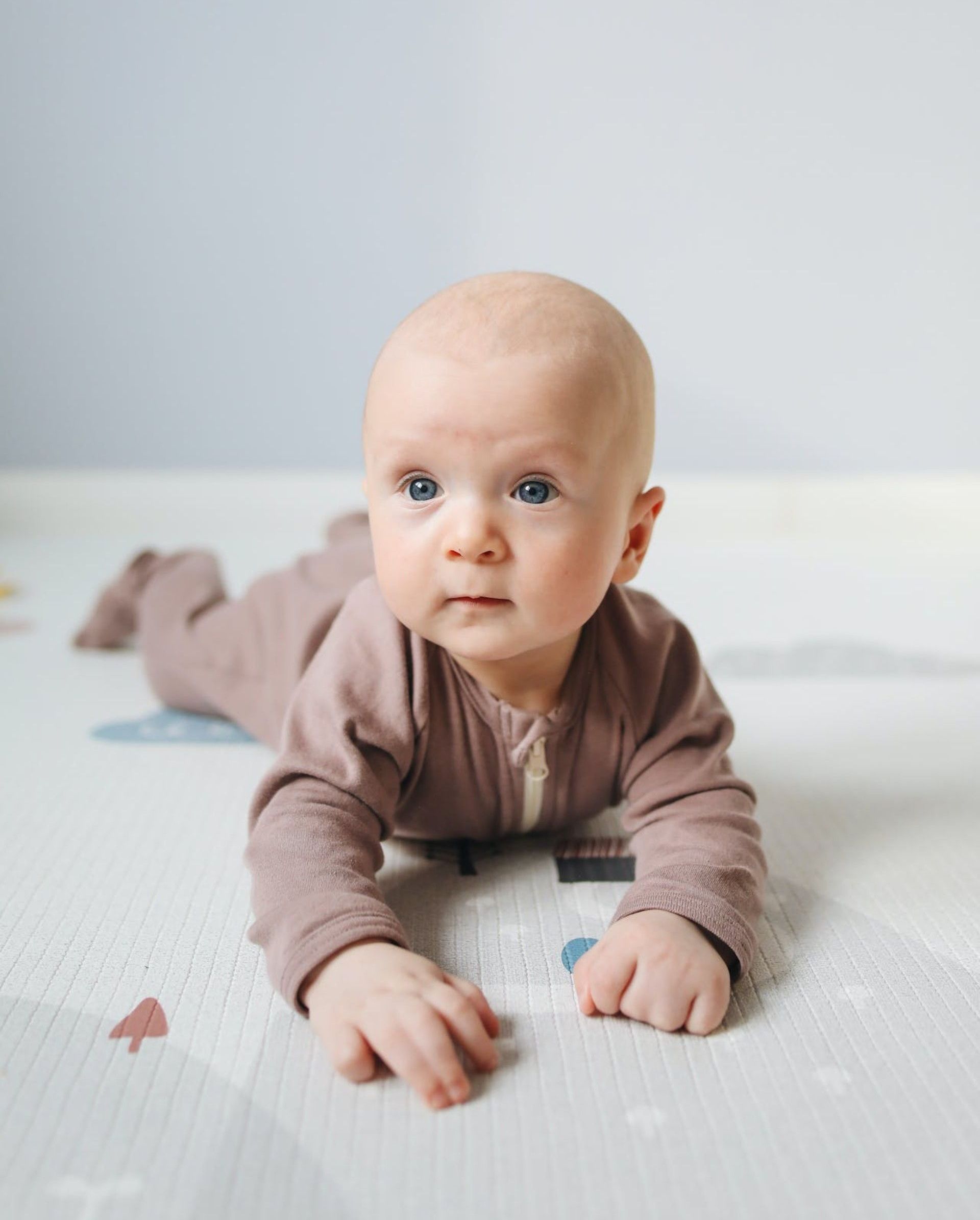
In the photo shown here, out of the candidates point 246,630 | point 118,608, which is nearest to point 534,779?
point 246,630

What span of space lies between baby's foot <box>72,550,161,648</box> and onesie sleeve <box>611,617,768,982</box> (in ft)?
2.16

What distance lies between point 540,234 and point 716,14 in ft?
1.36

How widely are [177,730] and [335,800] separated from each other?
404mm

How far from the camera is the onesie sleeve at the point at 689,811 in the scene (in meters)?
0.67

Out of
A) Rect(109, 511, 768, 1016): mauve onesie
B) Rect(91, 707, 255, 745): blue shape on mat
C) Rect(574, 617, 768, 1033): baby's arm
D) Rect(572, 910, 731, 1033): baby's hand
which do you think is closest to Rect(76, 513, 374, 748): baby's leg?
Rect(91, 707, 255, 745): blue shape on mat

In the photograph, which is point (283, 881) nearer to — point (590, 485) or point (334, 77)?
point (590, 485)

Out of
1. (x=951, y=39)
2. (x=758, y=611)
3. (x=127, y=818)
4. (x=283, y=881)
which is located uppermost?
(x=951, y=39)

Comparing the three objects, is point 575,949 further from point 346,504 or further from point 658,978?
point 346,504

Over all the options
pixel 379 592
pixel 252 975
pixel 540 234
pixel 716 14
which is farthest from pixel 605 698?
pixel 716 14

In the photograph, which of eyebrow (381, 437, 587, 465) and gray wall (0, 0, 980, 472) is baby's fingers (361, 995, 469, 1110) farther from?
gray wall (0, 0, 980, 472)

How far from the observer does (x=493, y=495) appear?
0.66 metres

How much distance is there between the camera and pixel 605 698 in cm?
78

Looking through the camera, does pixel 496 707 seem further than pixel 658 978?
Yes

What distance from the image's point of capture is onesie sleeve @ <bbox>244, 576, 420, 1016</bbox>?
637mm
